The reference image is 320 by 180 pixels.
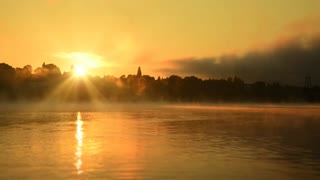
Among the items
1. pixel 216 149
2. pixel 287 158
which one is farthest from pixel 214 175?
pixel 216 149

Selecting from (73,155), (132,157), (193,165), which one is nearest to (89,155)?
(73,155)

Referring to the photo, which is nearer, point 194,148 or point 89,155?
point 89,155

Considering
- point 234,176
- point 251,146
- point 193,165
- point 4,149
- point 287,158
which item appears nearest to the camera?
point 234,176

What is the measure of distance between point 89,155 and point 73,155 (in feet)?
4.06

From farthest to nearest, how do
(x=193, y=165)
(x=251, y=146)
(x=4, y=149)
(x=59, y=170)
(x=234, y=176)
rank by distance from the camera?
(x=251, y=146) → (x=4, y=149) → (x=193, y=165) → (x=59, y=170) → (x=234, y=176)

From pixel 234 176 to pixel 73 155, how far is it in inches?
562

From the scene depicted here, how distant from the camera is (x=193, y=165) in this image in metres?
29.7

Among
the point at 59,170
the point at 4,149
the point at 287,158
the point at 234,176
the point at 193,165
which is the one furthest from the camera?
the point at 4,149

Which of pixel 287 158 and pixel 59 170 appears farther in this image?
pixel 287 158

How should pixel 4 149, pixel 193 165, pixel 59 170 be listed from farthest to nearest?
pixel 4 149 → pixel 193 165 → pixel 59 170

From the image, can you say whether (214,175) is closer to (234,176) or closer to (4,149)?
(234,176)

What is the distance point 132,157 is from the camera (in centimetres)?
3397

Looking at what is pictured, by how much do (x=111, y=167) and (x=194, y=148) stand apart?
12.0 metres

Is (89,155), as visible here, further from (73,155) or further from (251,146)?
(251,146)
